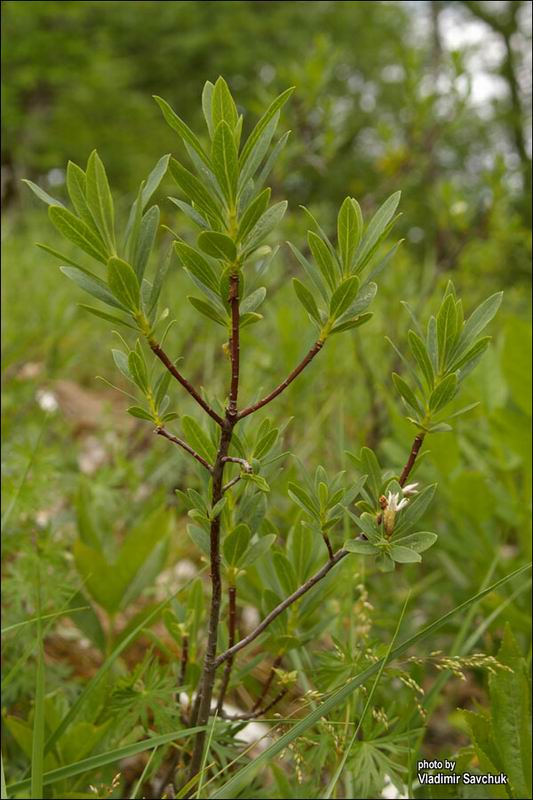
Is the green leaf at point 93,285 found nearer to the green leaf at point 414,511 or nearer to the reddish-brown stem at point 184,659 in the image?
the green leaf at point 414,511

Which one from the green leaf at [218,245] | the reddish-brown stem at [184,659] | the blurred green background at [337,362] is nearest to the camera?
the green leaf at [218,245]

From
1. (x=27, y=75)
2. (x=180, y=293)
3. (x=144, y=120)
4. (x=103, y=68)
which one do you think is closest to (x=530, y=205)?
(x=180, y=293)

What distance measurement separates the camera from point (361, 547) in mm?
592

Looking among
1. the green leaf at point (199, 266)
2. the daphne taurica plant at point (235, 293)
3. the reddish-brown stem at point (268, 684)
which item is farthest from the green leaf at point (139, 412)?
the reddish-brown stem at point (268, 684)

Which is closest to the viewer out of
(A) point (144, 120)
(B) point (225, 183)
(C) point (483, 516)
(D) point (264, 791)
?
(B) point (225, 183)

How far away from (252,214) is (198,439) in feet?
0.67

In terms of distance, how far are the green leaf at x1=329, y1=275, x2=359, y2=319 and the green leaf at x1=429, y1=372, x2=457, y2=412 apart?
0.10 metres

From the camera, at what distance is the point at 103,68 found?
12016 millimetres

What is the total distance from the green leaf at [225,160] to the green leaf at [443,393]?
0.22 meters

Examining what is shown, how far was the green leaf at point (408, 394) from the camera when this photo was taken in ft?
2.03

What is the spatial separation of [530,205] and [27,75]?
7.90 m

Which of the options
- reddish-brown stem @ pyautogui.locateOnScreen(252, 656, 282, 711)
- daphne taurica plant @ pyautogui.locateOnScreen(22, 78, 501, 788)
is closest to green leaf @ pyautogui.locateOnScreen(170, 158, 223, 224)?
daphne taurica plant @ pyautogui.locateOnScreen(22, 78, 501, 788)

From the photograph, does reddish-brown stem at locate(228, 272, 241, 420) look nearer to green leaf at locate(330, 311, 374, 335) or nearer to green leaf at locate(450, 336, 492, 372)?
green leaf at locate(330, 311, 374, 335)

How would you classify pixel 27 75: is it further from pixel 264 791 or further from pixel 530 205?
pixel 264 791
